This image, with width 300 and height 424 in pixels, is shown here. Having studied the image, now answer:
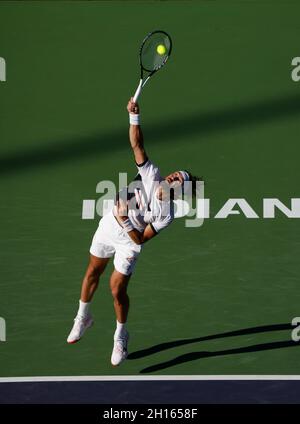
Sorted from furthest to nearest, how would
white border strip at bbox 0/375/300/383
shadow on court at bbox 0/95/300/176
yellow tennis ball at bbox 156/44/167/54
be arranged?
1. shadow on court at bbox 0/95/300/176
2. yellow tennis ball at bbox 156/44/167/54
3. white border strip at bbox 0/375/300/383

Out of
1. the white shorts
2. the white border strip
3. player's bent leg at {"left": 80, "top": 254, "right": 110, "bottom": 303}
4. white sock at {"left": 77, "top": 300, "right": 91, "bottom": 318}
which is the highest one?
the white shorts

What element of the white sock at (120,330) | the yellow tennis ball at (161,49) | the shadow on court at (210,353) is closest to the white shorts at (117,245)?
the white sock at (120,330)

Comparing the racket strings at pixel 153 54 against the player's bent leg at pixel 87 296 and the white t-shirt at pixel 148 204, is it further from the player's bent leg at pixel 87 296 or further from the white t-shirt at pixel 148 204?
the player's bent leg at pixel 87 296

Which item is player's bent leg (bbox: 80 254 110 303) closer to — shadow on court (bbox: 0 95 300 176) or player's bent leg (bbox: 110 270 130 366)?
player's bent leg (bbox: 110 270 130 366)

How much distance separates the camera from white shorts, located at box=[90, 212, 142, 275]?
11.8 metres

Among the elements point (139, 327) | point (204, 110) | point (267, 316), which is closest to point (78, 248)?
point (139, 327)

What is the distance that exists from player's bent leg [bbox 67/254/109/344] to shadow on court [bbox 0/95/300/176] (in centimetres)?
341

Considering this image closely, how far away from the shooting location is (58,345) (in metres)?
12.0

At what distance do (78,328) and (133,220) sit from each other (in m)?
1.48

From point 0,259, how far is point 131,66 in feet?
16.8

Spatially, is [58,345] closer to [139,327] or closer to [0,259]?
[139,327]

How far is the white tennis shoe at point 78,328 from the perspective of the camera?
1211 cm

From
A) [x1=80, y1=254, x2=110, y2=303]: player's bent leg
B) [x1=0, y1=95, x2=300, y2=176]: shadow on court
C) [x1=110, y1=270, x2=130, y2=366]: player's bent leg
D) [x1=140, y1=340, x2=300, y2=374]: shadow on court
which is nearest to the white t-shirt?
[x1=110, y1=270, x2=130, y2=366]: player's bent leg

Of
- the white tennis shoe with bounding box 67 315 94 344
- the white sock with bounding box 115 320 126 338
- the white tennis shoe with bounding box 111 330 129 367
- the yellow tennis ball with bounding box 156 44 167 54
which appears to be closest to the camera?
the white tennis shoe with bounding box 111 330 129 367
